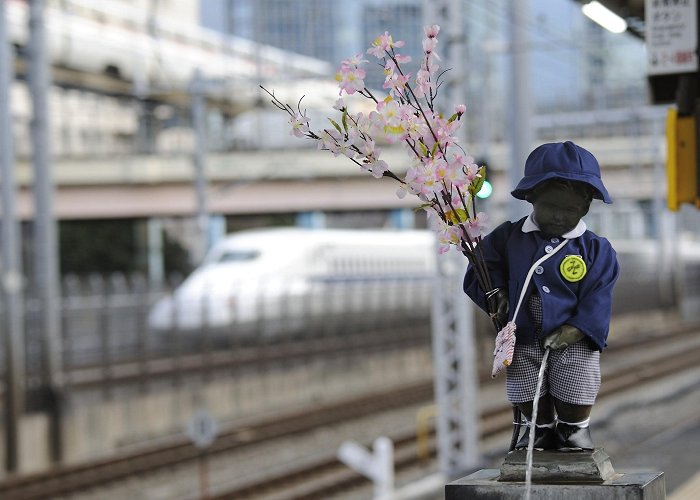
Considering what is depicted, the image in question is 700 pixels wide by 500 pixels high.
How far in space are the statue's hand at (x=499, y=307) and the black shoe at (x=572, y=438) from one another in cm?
28

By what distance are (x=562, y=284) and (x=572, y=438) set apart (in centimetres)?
35

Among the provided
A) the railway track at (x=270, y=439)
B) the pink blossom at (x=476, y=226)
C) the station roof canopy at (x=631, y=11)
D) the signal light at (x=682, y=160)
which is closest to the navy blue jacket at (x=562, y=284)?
the pink blossom at (x=476, y=226)

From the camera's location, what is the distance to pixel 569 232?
2979mm

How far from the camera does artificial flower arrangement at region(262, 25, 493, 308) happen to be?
2768mm

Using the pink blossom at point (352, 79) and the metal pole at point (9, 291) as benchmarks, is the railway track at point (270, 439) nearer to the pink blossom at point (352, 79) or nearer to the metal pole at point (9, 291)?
the metal pole at point (9, 291)

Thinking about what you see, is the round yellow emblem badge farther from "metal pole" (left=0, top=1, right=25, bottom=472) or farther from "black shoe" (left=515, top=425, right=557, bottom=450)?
"metal pole" (left=0, top=1, right=25, bottom=472)

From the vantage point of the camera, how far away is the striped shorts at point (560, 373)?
9.68ft

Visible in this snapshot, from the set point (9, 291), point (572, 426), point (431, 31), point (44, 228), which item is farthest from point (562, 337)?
point (44, 228)

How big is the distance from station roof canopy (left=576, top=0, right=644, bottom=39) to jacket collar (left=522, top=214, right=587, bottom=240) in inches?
175

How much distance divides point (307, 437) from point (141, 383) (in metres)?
2.80

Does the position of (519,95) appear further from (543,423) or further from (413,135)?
(413,135)

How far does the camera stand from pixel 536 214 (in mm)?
3002

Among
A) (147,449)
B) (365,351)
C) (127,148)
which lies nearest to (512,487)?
(147,449)

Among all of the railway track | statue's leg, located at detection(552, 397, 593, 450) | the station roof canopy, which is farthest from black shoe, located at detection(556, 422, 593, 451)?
the railway track
